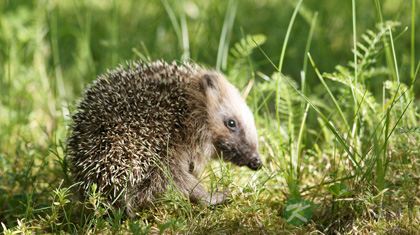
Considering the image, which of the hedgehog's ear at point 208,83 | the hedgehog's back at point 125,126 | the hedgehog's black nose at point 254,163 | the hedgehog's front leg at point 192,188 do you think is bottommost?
the hedgehog's front leg at point 192,188

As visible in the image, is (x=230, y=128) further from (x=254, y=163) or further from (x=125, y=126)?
(x=125, y=126)

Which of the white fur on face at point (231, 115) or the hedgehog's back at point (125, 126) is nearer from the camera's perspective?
the hedgehog's back at point (125, 126)

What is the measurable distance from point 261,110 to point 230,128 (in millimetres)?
1111

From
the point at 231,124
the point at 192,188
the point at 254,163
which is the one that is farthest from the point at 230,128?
the point at 192,188

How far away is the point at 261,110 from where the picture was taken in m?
5.28

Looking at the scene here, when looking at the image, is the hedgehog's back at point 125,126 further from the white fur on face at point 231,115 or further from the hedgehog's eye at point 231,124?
the hedgehog's eye at point 231,124

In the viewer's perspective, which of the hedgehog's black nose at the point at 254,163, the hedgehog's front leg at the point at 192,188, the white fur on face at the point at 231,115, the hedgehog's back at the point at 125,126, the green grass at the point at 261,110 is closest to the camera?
the green grass at the point at 261,110

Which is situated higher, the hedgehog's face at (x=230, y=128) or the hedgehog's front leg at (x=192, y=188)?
the hedgehog's face at (x=230, y=128)

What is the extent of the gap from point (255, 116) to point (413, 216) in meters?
1.98

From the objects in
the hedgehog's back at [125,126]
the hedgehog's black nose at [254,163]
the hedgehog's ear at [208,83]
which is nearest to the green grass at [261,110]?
the hedgehog's black nose at [254,163]

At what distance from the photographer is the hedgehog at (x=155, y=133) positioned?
11.3 feet

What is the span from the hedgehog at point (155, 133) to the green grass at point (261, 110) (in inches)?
6.5

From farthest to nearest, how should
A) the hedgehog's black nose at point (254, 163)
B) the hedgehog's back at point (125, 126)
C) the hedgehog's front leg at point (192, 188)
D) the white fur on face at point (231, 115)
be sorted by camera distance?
the white fur on face at point (231, 115), the hedgehog's black nose at point (254, 163), the hedgehog's front leg at point (192, 188), the hedgehog's back at point (125, 126)

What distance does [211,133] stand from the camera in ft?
13.7
